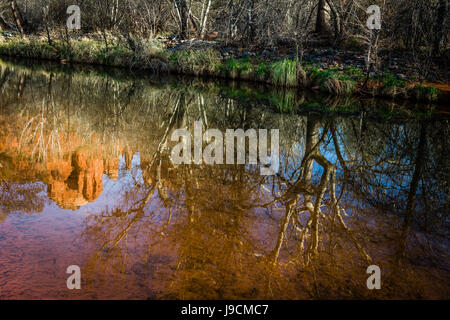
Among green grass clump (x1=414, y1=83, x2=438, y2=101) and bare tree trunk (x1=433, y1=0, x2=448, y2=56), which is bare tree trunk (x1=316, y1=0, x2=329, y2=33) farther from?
green grass clump (x1=414, y1=83, x2=438, y2=101)

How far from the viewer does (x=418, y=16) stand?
15.4 meters

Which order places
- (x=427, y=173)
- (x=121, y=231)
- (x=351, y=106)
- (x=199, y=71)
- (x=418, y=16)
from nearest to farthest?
(x=121, y=231)
(x=427, y=173)
(x=351, y=106)
(x=418, y=16)
(x=199, y=71)

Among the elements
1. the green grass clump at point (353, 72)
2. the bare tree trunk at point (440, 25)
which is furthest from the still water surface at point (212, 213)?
the bare tree trunk at point (440, 25)

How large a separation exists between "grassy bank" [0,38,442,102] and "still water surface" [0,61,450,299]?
A: 5.87m

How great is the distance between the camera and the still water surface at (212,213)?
113 inches

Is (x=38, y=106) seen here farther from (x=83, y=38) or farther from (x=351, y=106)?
(x=83, y=38)

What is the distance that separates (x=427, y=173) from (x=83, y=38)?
21.4 metres

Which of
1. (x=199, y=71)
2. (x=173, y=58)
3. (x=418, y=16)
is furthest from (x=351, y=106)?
(x=173, y=58)

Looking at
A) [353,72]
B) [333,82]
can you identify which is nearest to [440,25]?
[353,72]

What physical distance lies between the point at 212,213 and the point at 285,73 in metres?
12.1

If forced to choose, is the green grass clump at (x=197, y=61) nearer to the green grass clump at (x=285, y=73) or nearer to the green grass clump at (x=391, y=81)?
the green grass clump at (x=285, y=73)

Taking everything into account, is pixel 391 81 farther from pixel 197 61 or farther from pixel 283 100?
pixel 197 61

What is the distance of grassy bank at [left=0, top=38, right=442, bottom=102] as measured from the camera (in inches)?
548

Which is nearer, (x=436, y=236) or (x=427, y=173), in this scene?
(x=436, y=236)
